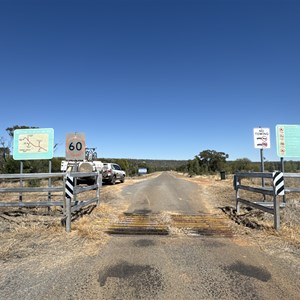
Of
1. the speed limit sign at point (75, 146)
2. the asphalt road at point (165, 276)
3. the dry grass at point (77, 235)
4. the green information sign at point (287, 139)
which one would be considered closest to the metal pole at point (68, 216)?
the dry grass at point (77, 235)

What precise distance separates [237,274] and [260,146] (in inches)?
291

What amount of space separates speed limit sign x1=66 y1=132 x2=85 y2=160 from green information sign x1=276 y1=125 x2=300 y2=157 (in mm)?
6725

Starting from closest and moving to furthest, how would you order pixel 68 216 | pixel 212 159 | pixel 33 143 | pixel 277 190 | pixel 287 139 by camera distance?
pixel 68 216 < pixel 277 190 < pixel 287 139 < pixel 33 143 < pixel 212 159

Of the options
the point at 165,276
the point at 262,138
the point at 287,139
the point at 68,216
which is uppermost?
the point at 262,138

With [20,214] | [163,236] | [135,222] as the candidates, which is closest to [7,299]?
[163,236]

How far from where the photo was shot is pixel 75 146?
1015cm

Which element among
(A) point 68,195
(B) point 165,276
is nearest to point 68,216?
(A) point 68,195

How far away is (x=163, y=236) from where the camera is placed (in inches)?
259

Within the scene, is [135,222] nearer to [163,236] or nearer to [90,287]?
[163,236]

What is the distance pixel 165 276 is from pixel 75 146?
6875mm

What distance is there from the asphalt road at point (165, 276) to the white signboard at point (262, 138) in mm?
5943

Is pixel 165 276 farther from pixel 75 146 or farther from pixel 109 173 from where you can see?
pixel 109 173

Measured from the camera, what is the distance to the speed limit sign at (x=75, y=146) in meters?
10.1

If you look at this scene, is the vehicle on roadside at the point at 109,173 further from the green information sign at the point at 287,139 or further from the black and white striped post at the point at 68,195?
the black and white striped post at the point at 68,195
